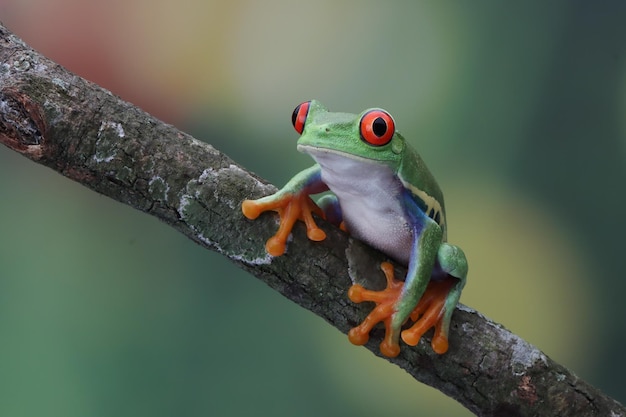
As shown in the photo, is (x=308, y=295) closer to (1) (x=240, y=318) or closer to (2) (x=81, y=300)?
(1) (x=240, y=318)

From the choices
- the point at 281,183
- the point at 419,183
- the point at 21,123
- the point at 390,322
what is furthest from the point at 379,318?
the point at 281,183

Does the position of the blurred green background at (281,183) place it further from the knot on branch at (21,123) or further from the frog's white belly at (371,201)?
Result: the knot on branch at (21,123)

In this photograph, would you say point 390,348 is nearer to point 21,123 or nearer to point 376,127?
point 376,127

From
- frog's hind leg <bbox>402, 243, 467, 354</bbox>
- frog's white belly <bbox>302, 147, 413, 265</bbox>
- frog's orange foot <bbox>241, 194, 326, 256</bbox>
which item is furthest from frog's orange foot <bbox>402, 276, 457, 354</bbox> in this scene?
frog's orange foot <bbox>241, 194, 326, 256</bbox>

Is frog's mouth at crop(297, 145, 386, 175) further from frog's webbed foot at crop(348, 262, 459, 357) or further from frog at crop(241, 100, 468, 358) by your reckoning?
frog's webbed foot at crop(348, 262, 459, 357)

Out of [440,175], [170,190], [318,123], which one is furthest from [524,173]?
[170,190]

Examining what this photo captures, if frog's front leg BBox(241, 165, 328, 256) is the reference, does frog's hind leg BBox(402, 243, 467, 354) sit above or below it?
below

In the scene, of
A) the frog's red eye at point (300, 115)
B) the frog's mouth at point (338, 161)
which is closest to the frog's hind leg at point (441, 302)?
the frog's mouth at point (338, 161)
